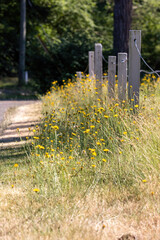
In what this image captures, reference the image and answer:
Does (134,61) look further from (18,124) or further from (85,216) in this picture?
(18,124)

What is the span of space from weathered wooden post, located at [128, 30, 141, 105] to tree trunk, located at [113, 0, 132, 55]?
6935 millimetres

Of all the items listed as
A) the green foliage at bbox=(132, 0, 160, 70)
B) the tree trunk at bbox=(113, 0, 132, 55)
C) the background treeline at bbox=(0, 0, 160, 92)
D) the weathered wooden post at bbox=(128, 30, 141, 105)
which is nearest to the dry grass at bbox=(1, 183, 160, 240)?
the weathered wooden post at bbox=(128, 30, 141, 105)

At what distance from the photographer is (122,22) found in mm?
13031

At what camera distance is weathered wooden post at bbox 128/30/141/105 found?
20.3 ft

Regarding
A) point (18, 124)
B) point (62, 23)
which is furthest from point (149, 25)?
point (18, 124)

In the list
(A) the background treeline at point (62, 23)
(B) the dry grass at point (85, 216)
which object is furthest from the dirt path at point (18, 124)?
(A) the background treeline at point (62, 23)

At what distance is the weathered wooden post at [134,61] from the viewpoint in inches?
244

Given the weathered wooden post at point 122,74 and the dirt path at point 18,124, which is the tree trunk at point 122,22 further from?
the weathered wooden post at point 122,74

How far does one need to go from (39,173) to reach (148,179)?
1125 mm

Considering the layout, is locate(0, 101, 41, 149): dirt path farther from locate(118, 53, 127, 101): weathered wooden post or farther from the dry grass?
the dry grass

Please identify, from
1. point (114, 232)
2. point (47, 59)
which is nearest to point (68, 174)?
point (114, 232)

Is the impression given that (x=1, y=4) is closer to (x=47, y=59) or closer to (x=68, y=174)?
(x=47, y=59)

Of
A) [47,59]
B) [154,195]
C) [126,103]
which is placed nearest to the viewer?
[154,195]

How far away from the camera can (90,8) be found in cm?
2916
